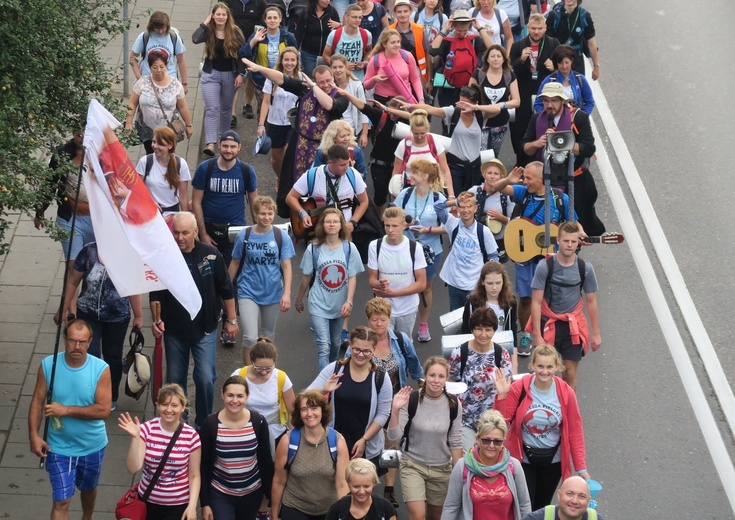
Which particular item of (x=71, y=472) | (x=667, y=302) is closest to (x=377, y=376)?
(x=71, y=472)

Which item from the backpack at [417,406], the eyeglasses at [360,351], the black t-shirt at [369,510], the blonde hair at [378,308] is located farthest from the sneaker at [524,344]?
the black t-shirt at [369,510]

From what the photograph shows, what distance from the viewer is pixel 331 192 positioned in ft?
47.1

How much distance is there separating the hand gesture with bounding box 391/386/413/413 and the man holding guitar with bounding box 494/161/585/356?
276 centimetres

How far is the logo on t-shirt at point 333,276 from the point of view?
1328 cm

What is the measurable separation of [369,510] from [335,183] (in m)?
4.88

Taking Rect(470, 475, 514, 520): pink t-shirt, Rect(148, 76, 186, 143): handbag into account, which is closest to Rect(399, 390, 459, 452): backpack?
Rect(470, 475, 514, 520): pink t-shirt

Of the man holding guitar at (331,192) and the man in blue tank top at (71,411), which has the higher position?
the man holding guitar at (331,192)

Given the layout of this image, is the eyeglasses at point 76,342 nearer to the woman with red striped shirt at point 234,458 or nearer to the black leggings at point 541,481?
the woman with red striped shirt at point 234,458

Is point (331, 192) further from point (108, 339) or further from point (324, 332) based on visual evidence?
point (108, 339)

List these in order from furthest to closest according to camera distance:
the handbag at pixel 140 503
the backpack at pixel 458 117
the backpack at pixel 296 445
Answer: the backpack at pixel 458 117 < the backpack at pixel 296 445 < the handbag at pixel 140 503

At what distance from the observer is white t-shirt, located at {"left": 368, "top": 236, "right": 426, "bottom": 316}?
13375mm

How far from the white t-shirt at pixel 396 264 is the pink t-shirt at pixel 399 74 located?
3.54 metres

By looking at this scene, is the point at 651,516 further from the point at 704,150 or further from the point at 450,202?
the point at 704,150

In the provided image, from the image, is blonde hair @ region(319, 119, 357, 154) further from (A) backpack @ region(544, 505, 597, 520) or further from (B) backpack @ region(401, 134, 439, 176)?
(A) backpack @ region(544, 505, 597, 520)
